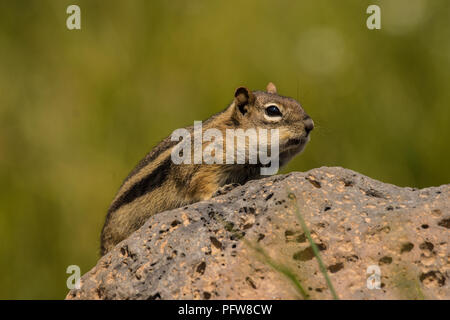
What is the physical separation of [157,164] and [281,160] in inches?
38.5

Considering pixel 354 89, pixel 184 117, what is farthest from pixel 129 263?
pixel 354 89

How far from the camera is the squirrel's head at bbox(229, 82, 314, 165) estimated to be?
5137 millimetres

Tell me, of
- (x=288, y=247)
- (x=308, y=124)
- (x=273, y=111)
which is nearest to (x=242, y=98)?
(x=273, y=111)

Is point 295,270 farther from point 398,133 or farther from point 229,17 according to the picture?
point 229,17

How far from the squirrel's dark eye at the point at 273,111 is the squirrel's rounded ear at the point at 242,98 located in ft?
0.56

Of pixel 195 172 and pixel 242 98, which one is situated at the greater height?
pixel 242 98

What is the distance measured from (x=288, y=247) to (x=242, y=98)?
2.38 metres

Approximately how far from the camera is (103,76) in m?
8.05

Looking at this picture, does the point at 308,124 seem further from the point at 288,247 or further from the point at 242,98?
the point at 288,247

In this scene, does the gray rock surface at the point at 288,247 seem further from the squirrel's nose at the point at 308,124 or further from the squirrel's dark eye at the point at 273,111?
the squirrel's dark eye at the point at 273,111

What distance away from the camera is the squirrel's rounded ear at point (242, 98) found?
5.46 meters

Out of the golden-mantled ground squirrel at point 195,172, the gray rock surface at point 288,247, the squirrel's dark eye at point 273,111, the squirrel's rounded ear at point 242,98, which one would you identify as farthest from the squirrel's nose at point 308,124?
the gray rock surface at point 288,247

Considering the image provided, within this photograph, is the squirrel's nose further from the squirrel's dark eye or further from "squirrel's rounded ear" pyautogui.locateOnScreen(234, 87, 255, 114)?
"squirrel's rounded ear" pyautogui.locateOnScreen(234, 87, 255, 114)

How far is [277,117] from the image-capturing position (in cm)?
530
